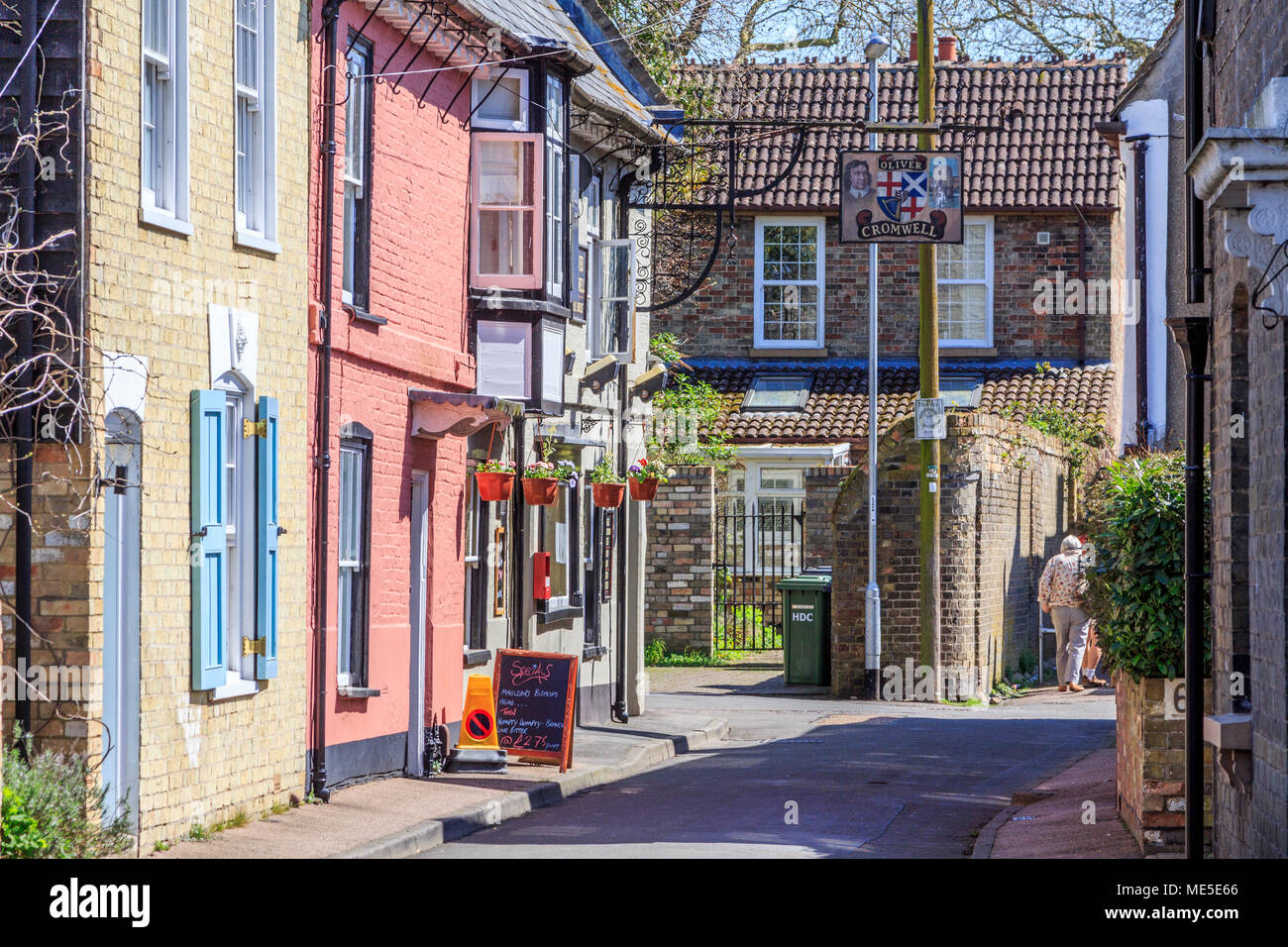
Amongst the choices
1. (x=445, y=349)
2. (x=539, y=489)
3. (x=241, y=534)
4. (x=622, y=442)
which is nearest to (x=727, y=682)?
(x=622, y=442)

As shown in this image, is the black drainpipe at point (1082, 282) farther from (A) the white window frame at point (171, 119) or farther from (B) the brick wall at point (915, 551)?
(A) the white window frame at point (171, 119)

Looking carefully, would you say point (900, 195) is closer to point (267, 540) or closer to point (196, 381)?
point (267, 540)

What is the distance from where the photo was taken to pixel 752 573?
26.3 metres

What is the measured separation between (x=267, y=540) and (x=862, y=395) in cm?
1988

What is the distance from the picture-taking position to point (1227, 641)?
917 centimetres

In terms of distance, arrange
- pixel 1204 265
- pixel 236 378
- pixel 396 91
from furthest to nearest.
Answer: pixel 396 91, pixel 236 378, pixel 1204 265

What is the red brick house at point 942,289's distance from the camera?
1181 inches

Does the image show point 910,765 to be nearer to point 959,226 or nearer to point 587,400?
point 587,400

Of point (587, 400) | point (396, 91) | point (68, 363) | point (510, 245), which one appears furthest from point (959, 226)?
point (68, 363)

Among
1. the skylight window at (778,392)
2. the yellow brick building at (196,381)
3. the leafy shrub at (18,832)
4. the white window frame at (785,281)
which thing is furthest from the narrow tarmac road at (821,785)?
the white window frame at (785,281)

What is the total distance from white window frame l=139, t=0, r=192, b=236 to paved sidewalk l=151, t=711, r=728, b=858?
367 cm

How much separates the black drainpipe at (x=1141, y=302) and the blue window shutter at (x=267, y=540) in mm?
17954

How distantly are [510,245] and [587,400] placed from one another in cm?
307

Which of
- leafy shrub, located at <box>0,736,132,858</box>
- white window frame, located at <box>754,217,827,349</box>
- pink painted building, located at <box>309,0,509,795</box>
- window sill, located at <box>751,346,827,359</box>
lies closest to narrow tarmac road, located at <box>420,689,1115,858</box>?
pink painted building, located at <box>309,0,509,795</box>
